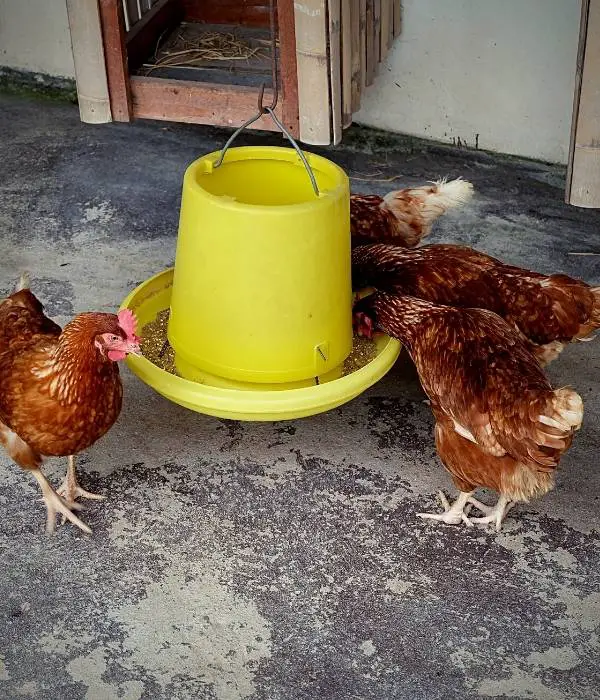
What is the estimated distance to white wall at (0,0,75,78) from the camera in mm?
5031

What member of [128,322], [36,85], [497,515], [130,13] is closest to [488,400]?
[497,515]

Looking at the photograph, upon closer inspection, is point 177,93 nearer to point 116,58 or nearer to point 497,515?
point 116,58

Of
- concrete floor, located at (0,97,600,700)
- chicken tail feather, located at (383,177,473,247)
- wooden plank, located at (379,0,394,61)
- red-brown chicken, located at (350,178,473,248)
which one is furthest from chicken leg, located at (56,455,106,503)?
wooden plank, located at (379,0,394,61)

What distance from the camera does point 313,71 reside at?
337 cm

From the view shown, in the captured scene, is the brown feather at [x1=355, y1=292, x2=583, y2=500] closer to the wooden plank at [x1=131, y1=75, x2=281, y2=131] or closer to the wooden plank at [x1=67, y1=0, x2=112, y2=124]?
the wooden plank at [x1=131, y1=75, x2=281, y2=131]

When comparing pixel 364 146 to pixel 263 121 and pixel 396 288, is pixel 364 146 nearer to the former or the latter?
pixel 263 121

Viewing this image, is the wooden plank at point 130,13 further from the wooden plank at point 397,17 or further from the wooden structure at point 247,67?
the wooden plank at point 397,17

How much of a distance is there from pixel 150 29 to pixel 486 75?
1.54 metres

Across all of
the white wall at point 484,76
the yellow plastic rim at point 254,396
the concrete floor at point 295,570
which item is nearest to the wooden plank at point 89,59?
the concrete floor at point 295,570

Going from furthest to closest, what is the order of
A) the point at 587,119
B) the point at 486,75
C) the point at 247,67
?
the point at 486,75
the point at 247,67
the point at 587,119

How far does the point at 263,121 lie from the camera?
147 inches

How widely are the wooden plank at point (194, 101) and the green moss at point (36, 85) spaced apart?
158cm

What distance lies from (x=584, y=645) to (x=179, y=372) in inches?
54.3

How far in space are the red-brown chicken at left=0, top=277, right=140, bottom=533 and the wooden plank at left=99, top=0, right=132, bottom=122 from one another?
1.45 metres
